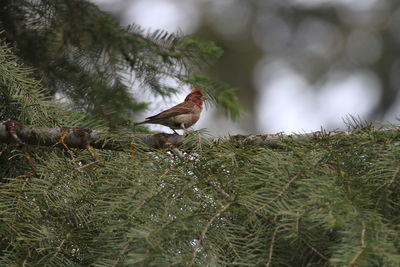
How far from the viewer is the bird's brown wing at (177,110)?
4.20 metres

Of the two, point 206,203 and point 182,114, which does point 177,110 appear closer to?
point 182,114

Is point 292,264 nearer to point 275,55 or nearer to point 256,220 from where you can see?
point 256,220

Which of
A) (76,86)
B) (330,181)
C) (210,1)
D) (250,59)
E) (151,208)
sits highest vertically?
(210,1)

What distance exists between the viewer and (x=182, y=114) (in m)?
4.39

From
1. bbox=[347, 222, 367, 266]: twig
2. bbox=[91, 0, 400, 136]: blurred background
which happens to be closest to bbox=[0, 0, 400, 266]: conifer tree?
bbox=[347, 222, 367, 266]: twig

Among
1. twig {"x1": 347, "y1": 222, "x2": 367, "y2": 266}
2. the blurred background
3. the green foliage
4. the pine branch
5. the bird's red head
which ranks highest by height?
the blurred background

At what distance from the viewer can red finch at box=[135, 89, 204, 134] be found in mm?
4227

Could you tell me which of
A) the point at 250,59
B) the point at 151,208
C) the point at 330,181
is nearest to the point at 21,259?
the point at 151,208

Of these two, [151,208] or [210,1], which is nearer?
[151,208]

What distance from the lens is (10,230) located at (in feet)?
5.99

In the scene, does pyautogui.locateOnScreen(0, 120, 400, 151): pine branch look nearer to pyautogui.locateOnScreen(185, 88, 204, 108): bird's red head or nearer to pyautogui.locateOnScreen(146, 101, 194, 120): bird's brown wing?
pyautogui.locateOnScreen(146, 101, 194, 120): bird's brown wing

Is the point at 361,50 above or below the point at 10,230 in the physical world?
above

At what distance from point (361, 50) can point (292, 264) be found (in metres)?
12.4

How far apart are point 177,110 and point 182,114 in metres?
0.09
